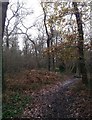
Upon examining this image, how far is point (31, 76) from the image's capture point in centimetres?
310

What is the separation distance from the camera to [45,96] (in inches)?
123

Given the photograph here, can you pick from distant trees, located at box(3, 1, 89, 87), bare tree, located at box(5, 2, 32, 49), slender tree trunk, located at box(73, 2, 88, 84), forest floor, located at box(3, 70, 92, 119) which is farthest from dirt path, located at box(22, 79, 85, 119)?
bare tree, located at box(5, 2, 32, 49)

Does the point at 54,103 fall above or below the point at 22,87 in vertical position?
below

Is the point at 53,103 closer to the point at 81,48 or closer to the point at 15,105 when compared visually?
the point at 15,105

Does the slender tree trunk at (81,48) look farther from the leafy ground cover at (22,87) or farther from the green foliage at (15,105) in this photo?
the green foliage at (15,105)

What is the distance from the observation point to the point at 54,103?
3.12 metres

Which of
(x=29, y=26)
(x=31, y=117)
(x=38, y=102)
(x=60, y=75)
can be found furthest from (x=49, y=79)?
(x=29, y=26)

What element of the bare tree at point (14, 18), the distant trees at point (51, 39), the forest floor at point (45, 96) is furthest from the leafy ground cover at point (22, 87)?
the bare tree at point (14, 18)

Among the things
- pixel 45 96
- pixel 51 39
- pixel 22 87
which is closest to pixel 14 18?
pixel 51 39

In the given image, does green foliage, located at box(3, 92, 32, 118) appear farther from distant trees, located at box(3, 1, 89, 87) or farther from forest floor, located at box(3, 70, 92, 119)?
distant trees, located at box(3, 1, 89, 87)

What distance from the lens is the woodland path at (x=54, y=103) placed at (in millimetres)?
3057

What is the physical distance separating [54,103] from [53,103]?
0.04 ft

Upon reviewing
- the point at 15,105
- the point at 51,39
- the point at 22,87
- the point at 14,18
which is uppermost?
the point at 14,18

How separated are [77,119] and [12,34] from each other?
1417 mm
